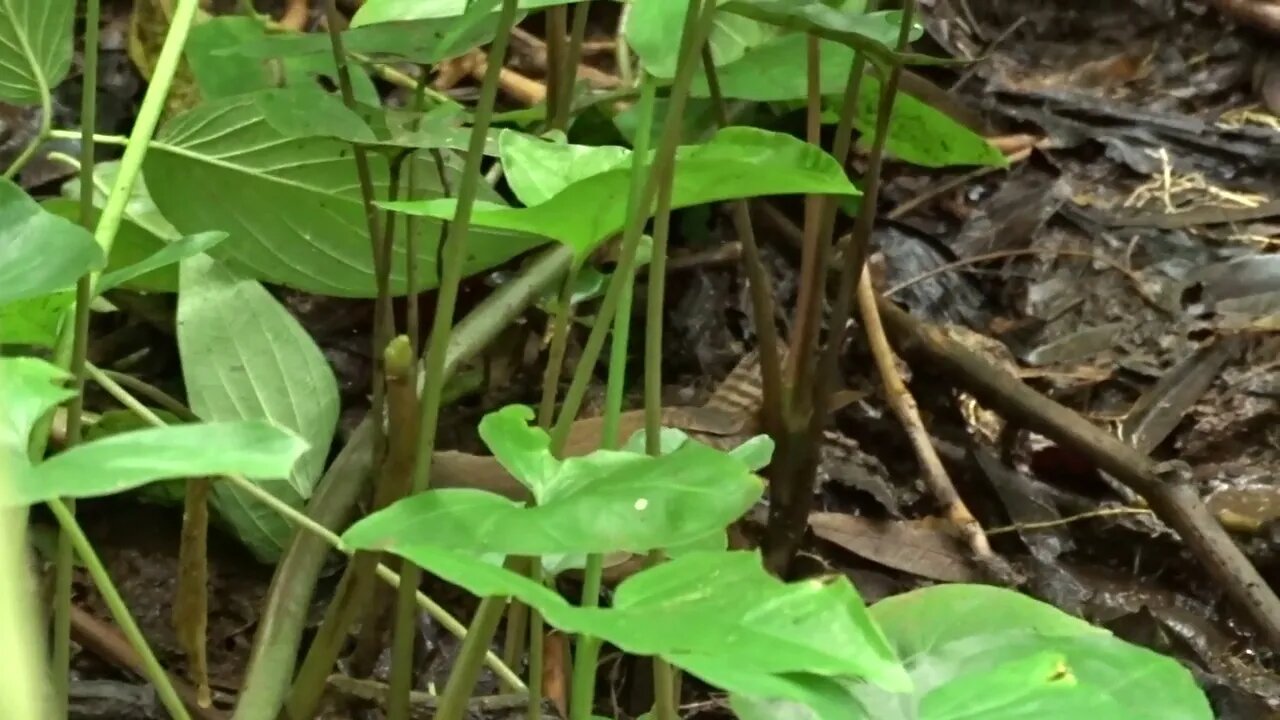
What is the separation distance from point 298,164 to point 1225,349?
77cm

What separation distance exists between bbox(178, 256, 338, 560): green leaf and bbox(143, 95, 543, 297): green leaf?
0.09ft

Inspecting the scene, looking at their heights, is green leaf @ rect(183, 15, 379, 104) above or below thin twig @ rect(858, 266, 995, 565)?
above

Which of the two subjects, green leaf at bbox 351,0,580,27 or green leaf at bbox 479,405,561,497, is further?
green leaf at bbox 351,0,580,27

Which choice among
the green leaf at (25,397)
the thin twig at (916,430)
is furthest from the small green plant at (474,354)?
the thin twig at (916,430)

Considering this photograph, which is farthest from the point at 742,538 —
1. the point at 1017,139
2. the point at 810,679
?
the point at 1017,139

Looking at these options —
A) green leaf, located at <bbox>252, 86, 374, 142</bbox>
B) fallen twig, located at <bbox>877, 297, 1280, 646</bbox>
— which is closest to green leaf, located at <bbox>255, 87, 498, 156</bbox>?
green leaf, located at <bbox>252, 86, 374, 142</bbox>

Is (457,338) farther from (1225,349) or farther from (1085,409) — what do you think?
(1225,349)

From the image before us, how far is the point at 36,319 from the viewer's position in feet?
1.90

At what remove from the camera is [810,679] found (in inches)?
11.4

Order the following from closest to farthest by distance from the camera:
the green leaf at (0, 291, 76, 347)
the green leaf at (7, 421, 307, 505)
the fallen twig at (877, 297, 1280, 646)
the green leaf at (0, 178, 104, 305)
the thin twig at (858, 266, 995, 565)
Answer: the green leaf at (7, 421, 307, 505), the green leaf at (0, 178, 104, 305), the green leaf at (0, 291, 76, 347), the fallen twig at (877, 297, 1280, 646), the thin twig at (858, 266, 995, 565)

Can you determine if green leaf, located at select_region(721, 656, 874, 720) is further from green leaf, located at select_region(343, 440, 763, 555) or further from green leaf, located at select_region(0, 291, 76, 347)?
green leaf, located at select_region(0, 291, 76, 347)

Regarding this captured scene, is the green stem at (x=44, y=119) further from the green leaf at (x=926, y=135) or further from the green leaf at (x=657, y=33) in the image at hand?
the green leaf at (x=926, y=135)

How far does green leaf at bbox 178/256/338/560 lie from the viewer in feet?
2.47

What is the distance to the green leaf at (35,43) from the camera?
653 millimetres
